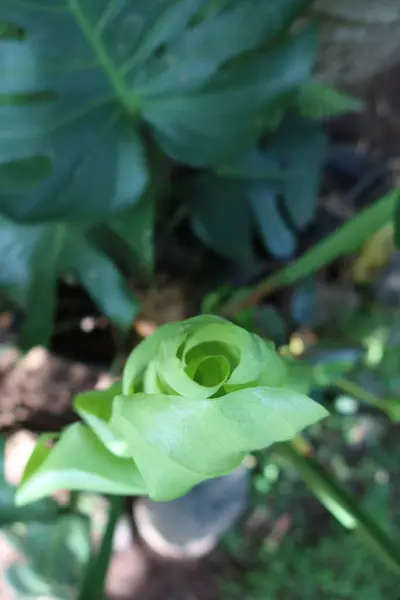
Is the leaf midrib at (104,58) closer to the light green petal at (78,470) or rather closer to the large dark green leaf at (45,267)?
the large dark green leaf at (45,267)

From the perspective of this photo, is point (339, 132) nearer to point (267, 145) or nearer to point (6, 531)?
point (267, 145)

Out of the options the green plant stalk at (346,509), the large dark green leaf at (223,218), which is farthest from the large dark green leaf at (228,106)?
the green plant stalk at (346,509)

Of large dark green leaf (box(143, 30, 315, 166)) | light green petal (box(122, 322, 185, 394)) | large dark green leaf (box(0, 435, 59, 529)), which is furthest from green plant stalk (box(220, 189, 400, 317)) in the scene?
large dark green leaf (box(0, 435, 59, 529))

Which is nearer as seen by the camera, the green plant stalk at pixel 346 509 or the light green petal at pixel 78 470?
the light green petal at pixel 78 470

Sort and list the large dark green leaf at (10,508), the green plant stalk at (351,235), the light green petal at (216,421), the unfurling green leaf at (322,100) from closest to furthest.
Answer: the light green petal at (216,421)
the green plant stalk at (351,235)
the large dark green leaf at (10,508)
the unfurling green leaf at (322,100)

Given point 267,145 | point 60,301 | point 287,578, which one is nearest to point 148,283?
point 60,301
